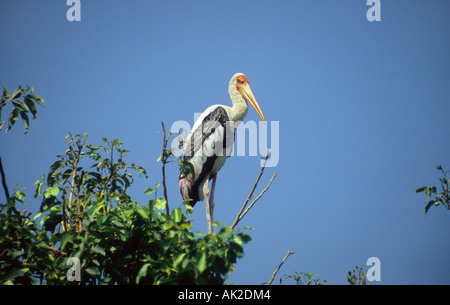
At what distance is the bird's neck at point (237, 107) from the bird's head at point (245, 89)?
13 centimetres

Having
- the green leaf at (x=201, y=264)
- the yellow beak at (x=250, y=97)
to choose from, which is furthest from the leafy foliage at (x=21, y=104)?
the yellow beak at (x=250, y=97)

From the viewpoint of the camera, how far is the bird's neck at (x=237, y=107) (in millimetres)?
7766

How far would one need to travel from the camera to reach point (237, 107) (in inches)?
309

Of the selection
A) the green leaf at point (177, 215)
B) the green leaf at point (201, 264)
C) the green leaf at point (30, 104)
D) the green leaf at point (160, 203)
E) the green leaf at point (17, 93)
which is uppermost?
the green leaf at point (17, 93)

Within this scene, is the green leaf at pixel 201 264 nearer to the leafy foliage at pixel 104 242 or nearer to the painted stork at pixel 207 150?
the leafy foliage at pixel 104 242

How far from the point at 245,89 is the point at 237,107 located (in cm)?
55

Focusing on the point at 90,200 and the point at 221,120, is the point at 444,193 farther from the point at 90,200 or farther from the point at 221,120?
the point at 90,200

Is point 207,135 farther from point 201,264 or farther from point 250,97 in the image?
point 201,264

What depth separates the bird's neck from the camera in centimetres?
777

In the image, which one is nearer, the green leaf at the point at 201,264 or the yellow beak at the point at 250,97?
the green leaf at the point at 201,264
